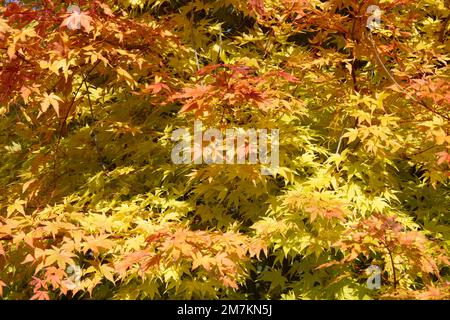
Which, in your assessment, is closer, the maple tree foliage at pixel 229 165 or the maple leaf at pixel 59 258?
the maple leaf at pixel 59 258

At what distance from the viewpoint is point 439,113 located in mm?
3270

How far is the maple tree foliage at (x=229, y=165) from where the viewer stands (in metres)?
3.12

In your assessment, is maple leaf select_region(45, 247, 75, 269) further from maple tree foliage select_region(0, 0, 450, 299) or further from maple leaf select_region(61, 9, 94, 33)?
maple leaf select_region(61, 9, 94, 33)

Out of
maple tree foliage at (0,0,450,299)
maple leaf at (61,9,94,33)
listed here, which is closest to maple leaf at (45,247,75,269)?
maple tree foliage at (0,0,450,299)

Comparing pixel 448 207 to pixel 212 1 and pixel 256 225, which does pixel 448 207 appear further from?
pixel 212 1

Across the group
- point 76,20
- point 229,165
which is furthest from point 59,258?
point 76,20

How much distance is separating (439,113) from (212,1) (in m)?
2.04

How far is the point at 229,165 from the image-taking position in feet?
11.0

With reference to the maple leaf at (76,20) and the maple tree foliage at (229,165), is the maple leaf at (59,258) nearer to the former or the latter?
the maple tree foliage at (229,165)

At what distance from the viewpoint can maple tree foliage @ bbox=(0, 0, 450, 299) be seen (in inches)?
123

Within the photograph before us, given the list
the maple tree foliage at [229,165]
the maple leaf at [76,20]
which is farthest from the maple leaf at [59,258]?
the maple leaf at [76,20]

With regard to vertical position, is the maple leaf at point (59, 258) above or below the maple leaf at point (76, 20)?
below

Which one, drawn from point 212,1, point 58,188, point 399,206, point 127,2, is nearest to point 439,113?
point 399,206

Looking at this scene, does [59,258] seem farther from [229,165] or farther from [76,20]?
[76,20]
